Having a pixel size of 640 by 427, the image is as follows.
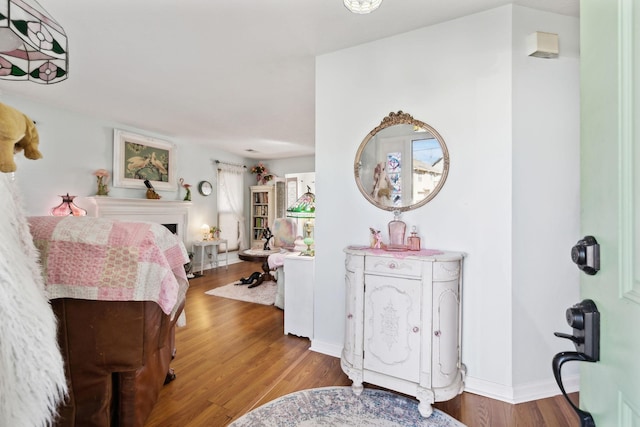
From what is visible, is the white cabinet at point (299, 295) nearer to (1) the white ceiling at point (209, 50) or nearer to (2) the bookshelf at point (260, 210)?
(1) the white ceiling at point (209, 50)

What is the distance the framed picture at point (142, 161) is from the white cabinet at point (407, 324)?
4215 millimetres

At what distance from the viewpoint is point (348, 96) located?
2.29 metres

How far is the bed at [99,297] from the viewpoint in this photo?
120 cm

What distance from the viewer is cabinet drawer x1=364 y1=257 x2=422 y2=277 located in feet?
5.45

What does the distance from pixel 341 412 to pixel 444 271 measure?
1.03 metres

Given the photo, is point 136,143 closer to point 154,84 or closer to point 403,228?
point 154,84

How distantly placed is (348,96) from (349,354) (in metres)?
1.94

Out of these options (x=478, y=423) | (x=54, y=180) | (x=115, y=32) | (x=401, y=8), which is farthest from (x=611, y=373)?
(x=54, y=180)

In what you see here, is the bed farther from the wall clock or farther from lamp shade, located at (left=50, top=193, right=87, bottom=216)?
the wall clock

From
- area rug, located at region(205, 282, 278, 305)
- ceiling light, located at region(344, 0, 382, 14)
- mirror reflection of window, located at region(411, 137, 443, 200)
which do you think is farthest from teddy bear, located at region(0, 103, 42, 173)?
area rug, located at region(205, 282, 278, 305)

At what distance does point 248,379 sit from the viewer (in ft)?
6.42


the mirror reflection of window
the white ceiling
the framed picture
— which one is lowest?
the mirror reflection of window

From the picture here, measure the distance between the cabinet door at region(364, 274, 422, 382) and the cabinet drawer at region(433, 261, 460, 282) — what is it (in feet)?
0.37

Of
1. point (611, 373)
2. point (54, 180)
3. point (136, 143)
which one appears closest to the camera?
point (611, 373)
